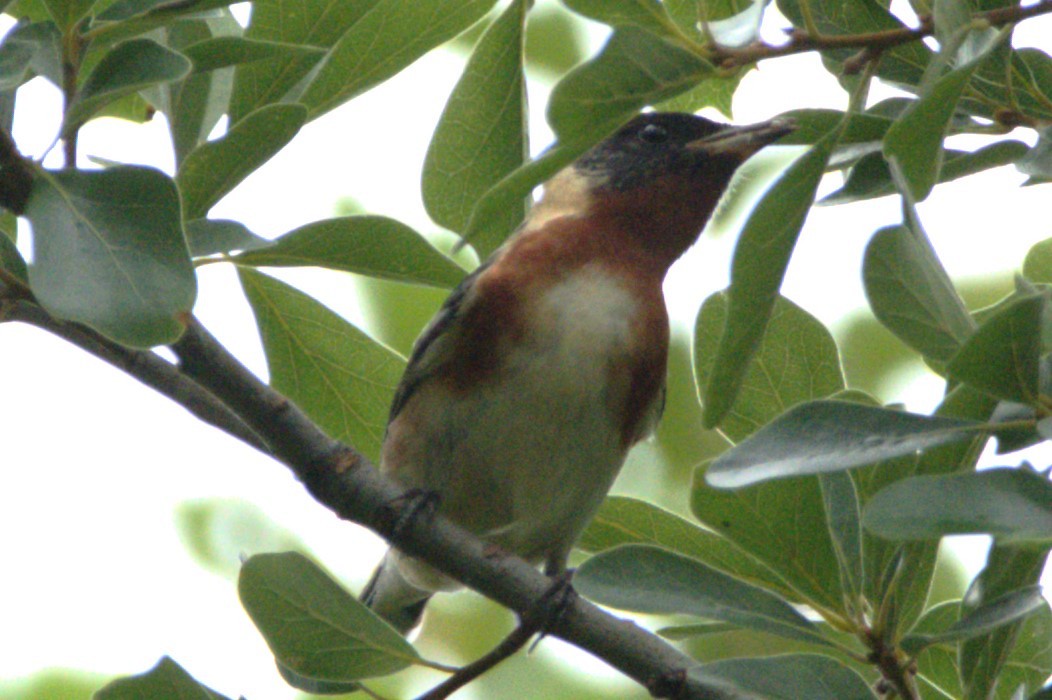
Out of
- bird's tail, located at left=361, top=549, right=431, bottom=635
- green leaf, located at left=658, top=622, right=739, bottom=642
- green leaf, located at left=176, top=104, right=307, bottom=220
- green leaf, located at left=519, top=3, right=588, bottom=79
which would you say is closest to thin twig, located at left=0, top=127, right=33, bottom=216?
green leaf, located at left=176, top=104, right=307, bottom=220

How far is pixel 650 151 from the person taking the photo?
481 cm

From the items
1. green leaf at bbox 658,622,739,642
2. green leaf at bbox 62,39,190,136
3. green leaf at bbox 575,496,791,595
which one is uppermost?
green leaf at bbox 62,39,190,136

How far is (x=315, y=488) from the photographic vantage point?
2.86 m

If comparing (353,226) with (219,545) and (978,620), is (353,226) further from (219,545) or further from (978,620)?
(219,545)

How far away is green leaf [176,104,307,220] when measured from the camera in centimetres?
254

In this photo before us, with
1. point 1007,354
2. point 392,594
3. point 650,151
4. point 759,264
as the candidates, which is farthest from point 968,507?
point 392,594

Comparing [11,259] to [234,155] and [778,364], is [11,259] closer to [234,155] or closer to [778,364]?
[234,155]

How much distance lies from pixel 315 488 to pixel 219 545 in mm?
3852

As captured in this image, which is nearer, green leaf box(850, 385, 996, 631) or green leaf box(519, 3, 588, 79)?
green leaf box(850, 385, 996, 631)

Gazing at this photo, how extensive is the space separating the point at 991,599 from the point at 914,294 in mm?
649

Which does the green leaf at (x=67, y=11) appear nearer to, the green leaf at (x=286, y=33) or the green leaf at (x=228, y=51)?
the green leaf at (x=228, y=51)

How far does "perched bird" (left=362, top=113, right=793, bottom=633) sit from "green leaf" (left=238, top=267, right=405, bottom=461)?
0.41 metres

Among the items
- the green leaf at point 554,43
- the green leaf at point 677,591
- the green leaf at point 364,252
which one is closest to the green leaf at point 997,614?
the green leaf at point 677,591

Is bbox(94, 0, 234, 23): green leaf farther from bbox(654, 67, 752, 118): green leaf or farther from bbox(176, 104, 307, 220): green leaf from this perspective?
bbox(654, 67, 752, 118): green leaf
